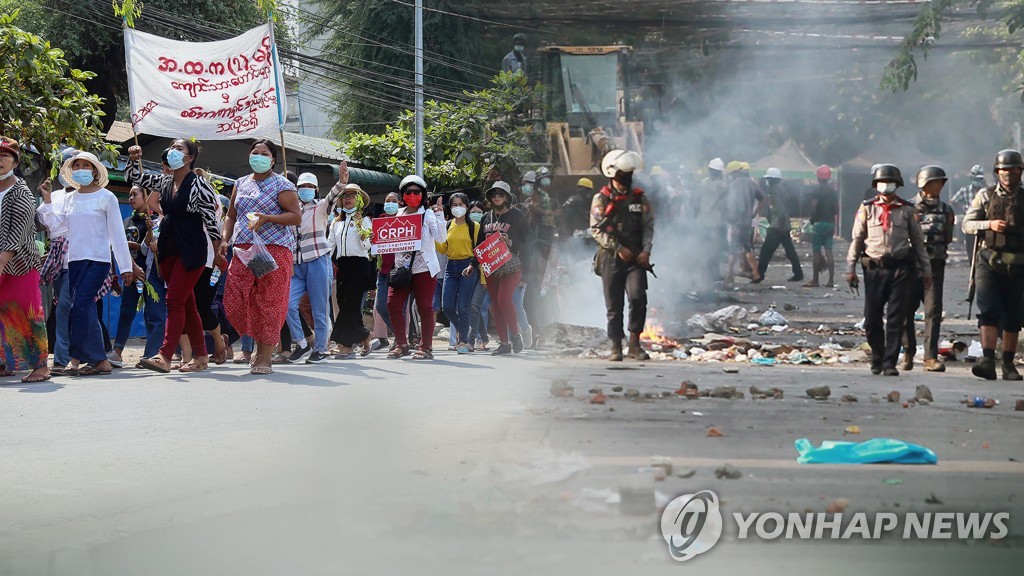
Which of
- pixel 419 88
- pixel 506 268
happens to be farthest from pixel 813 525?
pixel 419 88

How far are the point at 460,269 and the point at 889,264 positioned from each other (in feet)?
13.9

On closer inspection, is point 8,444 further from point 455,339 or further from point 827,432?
point 455,339

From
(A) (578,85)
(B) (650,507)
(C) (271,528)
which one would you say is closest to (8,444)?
(C) (271,528)

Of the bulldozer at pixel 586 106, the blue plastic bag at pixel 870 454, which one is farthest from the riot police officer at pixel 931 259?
the bulldozer at pixel 586 106

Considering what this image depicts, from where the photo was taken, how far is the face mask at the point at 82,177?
9.12 meters

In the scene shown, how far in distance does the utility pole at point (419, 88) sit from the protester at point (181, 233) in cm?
1241

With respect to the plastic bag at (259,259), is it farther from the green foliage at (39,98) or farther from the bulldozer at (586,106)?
the bulldozer at (586,106)

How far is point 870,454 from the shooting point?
18.1ft

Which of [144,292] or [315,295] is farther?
[315,295]

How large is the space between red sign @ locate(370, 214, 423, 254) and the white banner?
1651 mm

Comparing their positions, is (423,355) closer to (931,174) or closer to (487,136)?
(931,174)

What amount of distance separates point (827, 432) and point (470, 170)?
13.3 meters

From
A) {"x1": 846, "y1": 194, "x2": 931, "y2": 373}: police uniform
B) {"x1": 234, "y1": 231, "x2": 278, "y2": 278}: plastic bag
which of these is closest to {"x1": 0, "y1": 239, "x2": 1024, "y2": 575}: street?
{"x1": 234, "y1": 231, "x2": 278, "y2": 278}: plastic bag

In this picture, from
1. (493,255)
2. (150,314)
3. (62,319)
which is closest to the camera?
(62,319)
